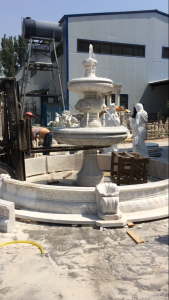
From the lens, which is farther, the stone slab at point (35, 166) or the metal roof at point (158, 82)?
the metal roof at point (158, 82)

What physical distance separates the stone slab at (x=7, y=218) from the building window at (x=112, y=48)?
15.2m

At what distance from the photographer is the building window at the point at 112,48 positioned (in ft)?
55.6

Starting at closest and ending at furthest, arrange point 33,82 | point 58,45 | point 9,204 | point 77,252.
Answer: point 77,252
point 9,204
point 58,45
point 33,82

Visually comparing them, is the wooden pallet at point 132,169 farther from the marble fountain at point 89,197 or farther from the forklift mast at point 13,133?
the forklift mast at point 13,133

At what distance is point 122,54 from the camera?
59.8ft

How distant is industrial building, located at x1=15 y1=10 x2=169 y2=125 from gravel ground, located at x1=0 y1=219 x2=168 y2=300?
14084 mm

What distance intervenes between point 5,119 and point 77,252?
336cm

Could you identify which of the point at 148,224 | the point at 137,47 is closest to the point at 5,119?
the point at 148,224

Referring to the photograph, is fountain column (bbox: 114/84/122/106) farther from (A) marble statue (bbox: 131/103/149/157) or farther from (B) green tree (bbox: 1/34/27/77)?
(B) green tree (bbox: 1/34/27/77)

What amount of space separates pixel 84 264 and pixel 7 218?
1.40 metres

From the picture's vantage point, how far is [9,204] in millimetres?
3650

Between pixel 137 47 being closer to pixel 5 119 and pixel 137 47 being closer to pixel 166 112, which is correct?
pixel 166 112

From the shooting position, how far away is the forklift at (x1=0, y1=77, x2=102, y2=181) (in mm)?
5109

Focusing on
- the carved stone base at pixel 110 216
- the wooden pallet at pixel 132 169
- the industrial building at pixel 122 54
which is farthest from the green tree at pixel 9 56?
the carved stone base at pixel 110 216
